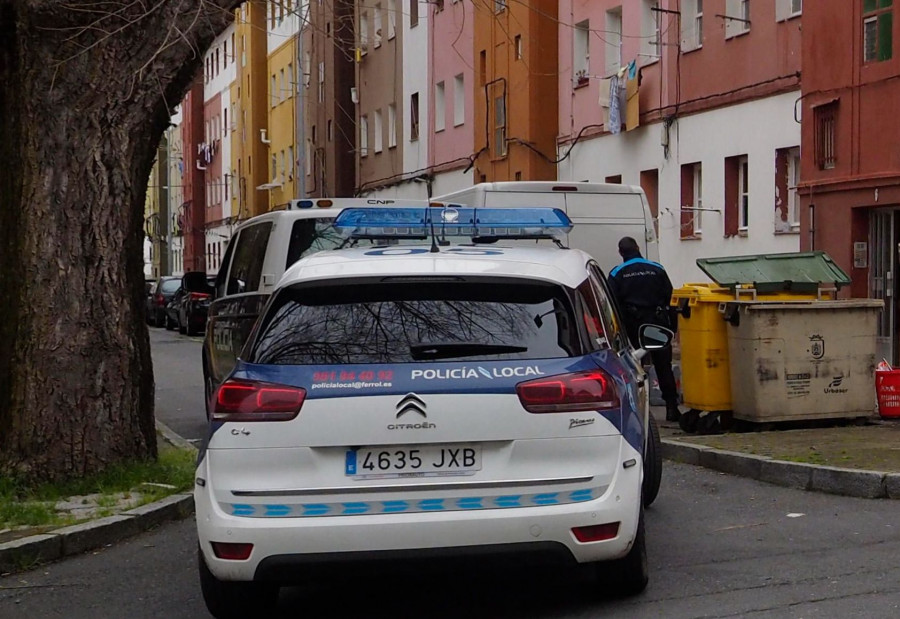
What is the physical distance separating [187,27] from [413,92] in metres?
32.1

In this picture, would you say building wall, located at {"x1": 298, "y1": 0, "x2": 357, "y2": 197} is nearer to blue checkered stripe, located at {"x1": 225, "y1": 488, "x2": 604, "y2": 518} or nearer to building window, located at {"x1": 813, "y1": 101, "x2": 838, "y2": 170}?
building window, located at {"x1": 813, "y1": 101, "x2": 838, "y2": 170}

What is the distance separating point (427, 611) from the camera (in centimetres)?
656

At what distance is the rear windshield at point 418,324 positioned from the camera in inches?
238

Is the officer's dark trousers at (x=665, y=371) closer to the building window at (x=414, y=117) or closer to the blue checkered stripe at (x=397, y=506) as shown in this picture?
the blue checkered stripe at (x=397, y=506)

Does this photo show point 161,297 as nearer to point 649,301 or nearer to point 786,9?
point 786,9

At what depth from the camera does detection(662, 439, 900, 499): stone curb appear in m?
9.23

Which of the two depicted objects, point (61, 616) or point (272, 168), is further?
point (272, 168)

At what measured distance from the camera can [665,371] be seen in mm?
12914

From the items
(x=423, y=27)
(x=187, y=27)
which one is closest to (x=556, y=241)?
(x=187, y=27)

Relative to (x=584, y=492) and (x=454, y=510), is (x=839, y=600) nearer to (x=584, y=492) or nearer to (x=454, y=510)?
(x=584, y=492)

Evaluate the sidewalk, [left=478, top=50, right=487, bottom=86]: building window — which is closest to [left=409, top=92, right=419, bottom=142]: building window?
[left=478, top=50, right=487, bottom=86]: building window

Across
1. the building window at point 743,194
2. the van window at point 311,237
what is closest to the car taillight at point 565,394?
the van window at point 311,237

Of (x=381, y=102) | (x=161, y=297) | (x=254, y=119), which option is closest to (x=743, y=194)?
(x=381, y=102)

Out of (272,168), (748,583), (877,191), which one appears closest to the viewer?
(748,583)
